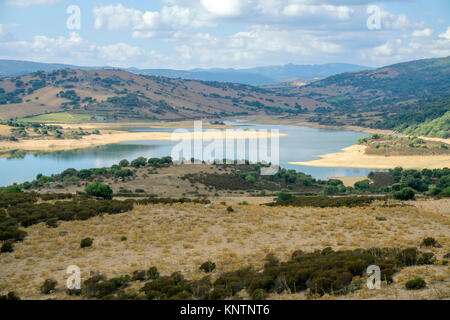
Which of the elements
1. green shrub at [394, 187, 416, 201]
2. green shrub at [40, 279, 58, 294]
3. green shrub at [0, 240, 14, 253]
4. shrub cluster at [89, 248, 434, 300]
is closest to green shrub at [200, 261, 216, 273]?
shrub cluster at [89, 248, 434, 300]

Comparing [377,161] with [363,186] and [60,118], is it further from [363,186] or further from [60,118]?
[60,118]

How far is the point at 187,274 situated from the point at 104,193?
21776mm

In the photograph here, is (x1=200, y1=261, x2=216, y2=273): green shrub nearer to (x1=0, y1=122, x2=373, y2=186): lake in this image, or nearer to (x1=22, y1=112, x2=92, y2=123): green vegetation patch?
(x1=0, y1=122, x2=373, y2=186): lake

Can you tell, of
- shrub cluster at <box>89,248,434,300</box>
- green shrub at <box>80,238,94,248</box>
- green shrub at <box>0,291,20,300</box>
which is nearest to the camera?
shrub cluster at <box>89,248,434,300</box>

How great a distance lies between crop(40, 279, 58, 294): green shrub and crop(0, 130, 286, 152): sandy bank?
103418 mm

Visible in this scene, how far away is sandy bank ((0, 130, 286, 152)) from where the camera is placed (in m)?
117


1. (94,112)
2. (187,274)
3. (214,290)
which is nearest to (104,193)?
(187,274)

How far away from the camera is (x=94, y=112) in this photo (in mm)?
189750

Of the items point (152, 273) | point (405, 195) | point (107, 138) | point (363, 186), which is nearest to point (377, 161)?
point (363, 186)

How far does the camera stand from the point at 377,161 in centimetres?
9331

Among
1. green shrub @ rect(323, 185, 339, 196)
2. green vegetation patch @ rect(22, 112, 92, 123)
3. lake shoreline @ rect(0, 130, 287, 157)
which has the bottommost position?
green shrub @ rect(323, 185, 339, 196)
